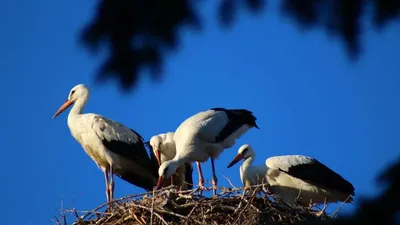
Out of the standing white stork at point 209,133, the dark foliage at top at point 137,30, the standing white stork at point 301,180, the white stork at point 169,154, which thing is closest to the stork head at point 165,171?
the standing white stork at point 209,133

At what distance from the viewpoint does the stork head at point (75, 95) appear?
460 inches

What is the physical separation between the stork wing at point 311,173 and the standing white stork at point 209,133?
86 cm

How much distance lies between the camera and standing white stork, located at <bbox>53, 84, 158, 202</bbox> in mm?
10945

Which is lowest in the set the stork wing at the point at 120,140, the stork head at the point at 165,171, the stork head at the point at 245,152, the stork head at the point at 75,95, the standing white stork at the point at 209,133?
the stork head at the point at 245,152

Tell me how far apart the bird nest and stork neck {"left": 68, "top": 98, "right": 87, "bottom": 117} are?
3.60m

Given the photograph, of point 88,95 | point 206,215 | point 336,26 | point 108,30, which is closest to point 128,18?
point 108,30

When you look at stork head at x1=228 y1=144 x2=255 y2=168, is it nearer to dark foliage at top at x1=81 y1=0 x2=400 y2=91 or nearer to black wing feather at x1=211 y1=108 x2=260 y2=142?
black wing feather at x1=211 y1=108 x2=260 y2=142

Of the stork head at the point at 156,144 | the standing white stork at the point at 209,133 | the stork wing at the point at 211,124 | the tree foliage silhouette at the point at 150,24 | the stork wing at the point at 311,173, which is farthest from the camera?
the stork head at the point at 156,144

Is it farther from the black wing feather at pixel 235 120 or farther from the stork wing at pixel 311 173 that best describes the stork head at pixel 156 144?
the stork wing at pixel 311 173

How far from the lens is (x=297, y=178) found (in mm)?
9867

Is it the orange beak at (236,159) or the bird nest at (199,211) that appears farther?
the orange beak at (236,159)

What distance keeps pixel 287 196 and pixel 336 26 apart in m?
8.04

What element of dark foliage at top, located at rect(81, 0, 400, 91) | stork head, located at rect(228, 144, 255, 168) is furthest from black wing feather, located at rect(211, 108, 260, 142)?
dark foliage at top, located at rect(81, 0, 400, 91)

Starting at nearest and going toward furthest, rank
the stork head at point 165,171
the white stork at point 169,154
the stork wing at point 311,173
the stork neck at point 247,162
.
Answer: the stork head at point 165,171 → the stork wing at point 311,173 → the stork neck at point 247,162 → the white stork at point 169,154
